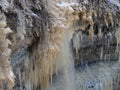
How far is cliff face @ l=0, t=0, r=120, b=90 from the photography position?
152 inches

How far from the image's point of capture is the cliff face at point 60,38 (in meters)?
3.87

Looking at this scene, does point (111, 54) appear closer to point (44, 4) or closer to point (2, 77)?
point (44, 4)

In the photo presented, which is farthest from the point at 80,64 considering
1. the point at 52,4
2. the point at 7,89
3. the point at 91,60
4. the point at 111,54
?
the point at 7,89

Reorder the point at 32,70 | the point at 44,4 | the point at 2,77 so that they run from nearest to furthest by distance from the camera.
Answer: the point at 2,77
the point at 44,4
the point at 32,70

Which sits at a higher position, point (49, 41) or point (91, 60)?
point (49, 41)

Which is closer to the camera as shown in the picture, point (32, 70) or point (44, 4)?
point (44, 4)

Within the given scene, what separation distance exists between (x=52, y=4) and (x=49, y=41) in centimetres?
50

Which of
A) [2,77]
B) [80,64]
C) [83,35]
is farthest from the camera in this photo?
[80,64]

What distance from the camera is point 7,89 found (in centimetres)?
333

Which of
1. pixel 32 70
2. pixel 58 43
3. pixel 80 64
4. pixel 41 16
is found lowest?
pixel 80 64

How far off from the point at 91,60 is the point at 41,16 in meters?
2.87

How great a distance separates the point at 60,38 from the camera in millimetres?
4426

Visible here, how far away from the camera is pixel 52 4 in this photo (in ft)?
14.1

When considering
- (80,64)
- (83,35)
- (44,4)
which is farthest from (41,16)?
(80,64)
